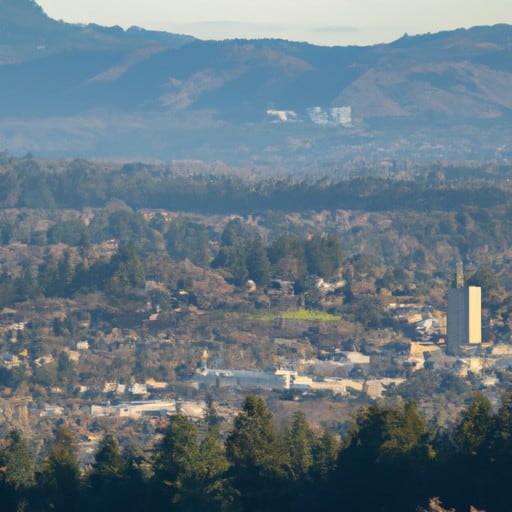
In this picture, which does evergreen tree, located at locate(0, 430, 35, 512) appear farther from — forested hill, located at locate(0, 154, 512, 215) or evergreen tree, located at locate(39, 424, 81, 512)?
forested hill, located at locate(0, 154, 512, 215)

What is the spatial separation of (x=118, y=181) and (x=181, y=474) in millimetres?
84629

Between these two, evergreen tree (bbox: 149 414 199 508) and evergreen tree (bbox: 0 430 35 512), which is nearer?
evergreen tree (bbox: 149 414 199 508)

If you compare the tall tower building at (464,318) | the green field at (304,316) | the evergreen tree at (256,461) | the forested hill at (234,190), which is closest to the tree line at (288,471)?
the evergreen tree at (256,461)

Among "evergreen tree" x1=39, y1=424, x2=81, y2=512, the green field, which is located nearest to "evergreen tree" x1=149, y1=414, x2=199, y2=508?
"evergreen tree" x1=39, y1=424, x2=81, y2=512

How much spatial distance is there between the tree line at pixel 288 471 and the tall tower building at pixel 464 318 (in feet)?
95.0

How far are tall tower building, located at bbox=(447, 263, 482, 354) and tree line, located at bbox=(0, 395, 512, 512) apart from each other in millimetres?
28942

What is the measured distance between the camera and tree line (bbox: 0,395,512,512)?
34.2 m

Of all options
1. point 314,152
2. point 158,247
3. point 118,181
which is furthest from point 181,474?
point 314,152

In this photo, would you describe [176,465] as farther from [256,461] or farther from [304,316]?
[304,316]

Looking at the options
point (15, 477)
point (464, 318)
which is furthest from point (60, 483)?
point (464, 318)

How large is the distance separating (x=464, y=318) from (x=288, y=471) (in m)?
32.3

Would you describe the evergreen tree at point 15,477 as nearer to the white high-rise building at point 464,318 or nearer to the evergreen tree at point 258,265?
the white high-rise building at point 464,318

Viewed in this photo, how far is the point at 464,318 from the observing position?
69000 millimetres

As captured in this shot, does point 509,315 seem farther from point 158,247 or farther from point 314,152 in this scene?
point 314,152
